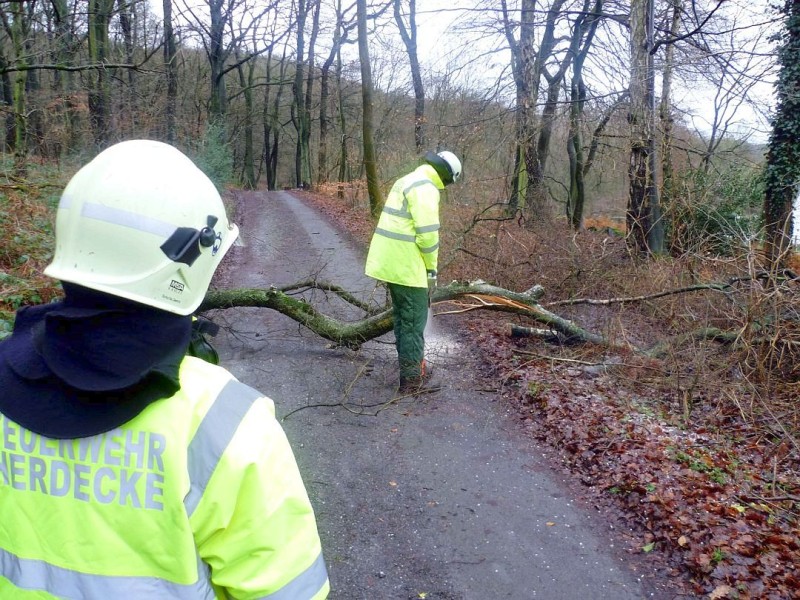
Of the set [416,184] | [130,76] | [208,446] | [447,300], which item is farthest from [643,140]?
[130,76]

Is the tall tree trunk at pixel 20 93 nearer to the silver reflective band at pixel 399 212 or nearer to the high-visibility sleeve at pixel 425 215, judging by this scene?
the silver reflective band at pixel 399 212

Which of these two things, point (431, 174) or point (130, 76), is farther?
point (130, 76)

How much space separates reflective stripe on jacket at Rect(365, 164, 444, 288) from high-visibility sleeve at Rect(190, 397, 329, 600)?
4392 millimetres

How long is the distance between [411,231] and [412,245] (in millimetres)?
131

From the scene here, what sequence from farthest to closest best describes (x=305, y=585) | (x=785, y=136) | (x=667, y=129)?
1. (x=667, y=129)
2. (x=785, y=136)
3. (x=305, y=585)

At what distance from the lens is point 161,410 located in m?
1.25

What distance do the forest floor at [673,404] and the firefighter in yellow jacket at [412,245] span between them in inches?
44.9

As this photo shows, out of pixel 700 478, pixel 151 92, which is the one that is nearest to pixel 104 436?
pixel 700 478

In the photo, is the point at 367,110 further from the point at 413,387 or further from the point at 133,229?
the point at 133,229

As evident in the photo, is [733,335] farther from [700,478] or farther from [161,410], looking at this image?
[161,410]

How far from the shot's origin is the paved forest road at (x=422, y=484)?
3.41 m

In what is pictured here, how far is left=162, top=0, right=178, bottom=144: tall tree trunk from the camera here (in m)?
17.8

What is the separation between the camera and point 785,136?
10211 mm

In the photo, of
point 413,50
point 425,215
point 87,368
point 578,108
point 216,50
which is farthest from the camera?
point 216,50
